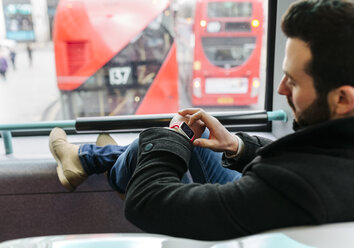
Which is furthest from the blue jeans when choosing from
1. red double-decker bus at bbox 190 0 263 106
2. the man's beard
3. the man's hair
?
red double-decker bus at bbox 190 0 263 106

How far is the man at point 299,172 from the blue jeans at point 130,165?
38cm

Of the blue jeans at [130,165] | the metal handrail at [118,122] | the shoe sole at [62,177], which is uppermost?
the metal handrail at [118,122]

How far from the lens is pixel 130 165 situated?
→ 48.9 inches

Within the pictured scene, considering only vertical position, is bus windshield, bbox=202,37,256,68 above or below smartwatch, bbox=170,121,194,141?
above

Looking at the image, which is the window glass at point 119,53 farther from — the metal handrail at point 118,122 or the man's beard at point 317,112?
the man's beard at point 317,112

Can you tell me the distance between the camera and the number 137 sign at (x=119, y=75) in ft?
9.94

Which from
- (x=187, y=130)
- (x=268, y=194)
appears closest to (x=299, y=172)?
(x=268, y=194)

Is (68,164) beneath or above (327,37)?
beneath

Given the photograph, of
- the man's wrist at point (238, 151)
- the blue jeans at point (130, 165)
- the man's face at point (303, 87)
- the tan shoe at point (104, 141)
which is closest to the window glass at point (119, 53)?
the tan shoe at point (104, 141)

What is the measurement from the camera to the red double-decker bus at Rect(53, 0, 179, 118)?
2.78m

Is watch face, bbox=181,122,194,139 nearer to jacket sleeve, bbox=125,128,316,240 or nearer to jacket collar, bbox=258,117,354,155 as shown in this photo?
jacket sleeve, bbox=125,128,316,240

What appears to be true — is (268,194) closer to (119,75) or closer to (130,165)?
(130,165)

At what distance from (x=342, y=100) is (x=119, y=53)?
96.9 inches

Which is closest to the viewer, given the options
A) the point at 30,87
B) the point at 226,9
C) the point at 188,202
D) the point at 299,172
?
the point at 299,172
